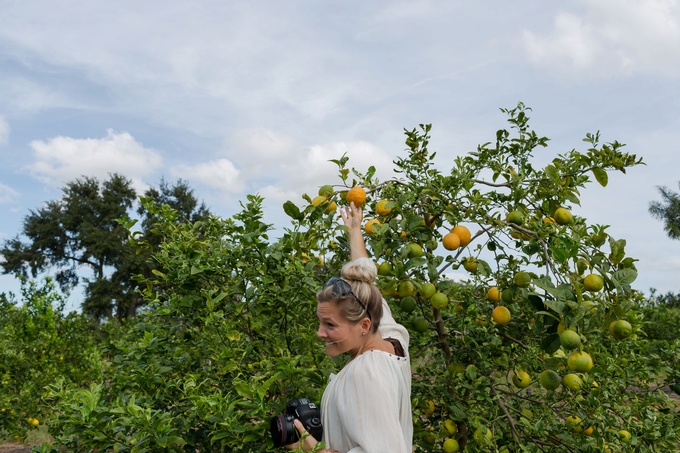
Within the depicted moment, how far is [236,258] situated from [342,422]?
112 cm

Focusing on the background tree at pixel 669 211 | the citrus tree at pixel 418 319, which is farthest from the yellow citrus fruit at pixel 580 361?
the background tree at pixel 669 211

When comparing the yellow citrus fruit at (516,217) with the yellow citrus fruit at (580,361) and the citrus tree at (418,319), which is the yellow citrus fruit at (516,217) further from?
the yellow citrus fruit at (580,361)

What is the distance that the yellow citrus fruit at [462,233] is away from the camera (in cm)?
249

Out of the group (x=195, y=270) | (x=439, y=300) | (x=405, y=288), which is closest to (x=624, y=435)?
(x=439, y=300)

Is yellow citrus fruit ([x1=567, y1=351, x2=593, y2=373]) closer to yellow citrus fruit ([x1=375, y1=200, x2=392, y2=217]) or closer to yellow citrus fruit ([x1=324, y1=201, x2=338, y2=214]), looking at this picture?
yellow citrus fruit ([x1=375, y1=200, x2=392, y2=217])

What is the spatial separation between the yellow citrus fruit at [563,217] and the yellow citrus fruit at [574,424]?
1.12 meters

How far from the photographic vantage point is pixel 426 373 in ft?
11.2

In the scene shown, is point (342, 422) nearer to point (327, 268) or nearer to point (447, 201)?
point (447, 201)

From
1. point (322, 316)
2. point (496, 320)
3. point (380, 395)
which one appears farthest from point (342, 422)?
point (496, 320)

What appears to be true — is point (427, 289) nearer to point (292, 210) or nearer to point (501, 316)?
point (501, 316)

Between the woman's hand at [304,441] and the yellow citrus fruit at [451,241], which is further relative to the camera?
the yellow citrus fruit at [451,241]

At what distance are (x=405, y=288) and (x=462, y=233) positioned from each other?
0.37 metres

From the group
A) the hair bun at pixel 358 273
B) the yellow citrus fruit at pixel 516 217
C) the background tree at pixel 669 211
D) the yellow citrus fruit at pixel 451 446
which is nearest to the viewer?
the hair bun at pixel 358 273

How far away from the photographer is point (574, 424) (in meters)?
2.96
